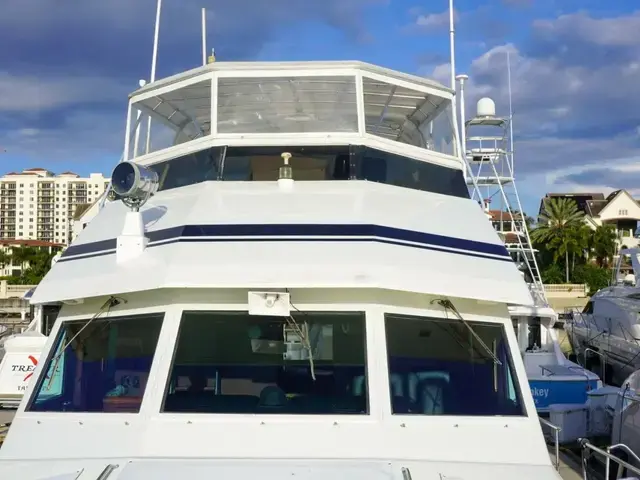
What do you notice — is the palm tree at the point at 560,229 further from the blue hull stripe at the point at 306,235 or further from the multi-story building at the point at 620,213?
the blue hull stripe at the point at 306,235

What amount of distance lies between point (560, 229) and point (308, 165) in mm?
53265

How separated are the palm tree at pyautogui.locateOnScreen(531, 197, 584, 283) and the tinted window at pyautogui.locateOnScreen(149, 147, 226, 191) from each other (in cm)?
5018

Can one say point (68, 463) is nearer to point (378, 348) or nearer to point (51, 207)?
point (378, 348)

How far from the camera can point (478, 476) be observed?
12.3 feet

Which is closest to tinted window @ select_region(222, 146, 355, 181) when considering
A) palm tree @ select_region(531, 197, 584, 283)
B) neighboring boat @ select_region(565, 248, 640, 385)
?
neighboring boat @ select_region(565, 248, 640, 385)

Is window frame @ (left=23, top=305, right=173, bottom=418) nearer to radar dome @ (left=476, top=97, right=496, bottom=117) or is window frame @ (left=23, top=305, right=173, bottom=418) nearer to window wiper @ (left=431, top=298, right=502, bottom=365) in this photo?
window wiper @ (left=431, top=298, right=502, bottom=365)

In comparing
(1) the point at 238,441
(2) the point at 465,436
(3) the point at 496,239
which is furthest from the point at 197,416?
(3) the point at 496,239

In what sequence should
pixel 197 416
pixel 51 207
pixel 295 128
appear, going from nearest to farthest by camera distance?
pixel 197 416 < pixel 295 128 < pixel 51 207

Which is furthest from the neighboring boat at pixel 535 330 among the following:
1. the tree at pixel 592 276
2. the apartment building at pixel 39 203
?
the apartment building at pixel 39 203

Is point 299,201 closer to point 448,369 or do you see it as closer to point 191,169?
point 191,169

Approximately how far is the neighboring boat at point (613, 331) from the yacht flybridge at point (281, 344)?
13375 millimetres

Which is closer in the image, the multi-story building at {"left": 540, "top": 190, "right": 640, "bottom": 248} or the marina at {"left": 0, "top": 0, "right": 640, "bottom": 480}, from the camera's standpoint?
the marina at {"left": 0, "top": 0, "right": 640, "bottom": 480}

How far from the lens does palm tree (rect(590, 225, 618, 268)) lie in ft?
180

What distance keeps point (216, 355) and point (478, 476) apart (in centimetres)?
163
